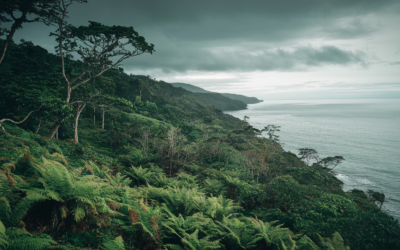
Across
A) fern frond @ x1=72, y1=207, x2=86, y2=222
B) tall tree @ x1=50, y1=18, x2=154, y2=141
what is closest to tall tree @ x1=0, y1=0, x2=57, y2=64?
tall tree @ x1=50, y1=18, x2=154, y2=141

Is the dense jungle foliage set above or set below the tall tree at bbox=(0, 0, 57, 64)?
below

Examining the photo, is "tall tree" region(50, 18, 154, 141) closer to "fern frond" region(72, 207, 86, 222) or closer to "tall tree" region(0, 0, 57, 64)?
"tall tree" region(0, 0, 57, 64)

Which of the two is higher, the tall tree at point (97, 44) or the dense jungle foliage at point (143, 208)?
the tall tree at point (97, 44)

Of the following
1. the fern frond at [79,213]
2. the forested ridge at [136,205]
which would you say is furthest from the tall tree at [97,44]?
the fern frond at [79,213]

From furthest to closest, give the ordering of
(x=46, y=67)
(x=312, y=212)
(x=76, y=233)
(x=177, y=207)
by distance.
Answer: (x=46, y=67) < (x=312, y=212) < (x=177, y=207) < (x=76, y=233)

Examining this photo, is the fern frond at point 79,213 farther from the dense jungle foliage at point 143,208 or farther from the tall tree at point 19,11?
the tall tree at point 19,11

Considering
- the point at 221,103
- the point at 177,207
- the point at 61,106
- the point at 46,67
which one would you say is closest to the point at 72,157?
the point at 61,106

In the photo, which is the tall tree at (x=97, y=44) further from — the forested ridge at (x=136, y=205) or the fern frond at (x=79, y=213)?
the fern frond at (x=79, y=213)

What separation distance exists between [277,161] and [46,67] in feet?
95.8

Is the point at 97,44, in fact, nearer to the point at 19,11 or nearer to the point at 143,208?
the point at 19,11

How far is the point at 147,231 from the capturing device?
12.9 ft


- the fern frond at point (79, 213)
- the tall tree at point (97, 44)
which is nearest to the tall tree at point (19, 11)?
the tall tree at point (97, 44)

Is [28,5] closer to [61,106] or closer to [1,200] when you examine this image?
[61,106]

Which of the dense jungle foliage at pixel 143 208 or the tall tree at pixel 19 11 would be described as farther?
the tall tree at pixel 19 11
